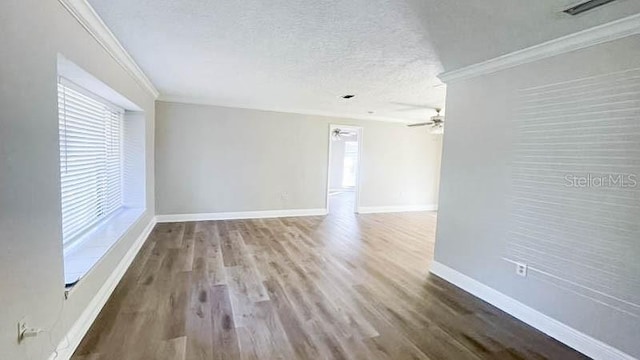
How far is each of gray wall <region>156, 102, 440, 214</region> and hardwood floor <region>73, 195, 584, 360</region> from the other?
61.9 inches

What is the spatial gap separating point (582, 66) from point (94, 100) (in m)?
4.15

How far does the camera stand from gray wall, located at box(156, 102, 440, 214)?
5660 millimetres

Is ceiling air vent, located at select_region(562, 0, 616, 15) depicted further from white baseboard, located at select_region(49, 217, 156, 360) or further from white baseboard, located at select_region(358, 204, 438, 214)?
white baseboard, located at select_region(358, 204, 438, 214)

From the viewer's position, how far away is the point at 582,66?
88.7 inches

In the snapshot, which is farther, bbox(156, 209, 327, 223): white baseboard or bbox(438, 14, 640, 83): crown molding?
bbox(156, 209, 327, 223): white baseboard

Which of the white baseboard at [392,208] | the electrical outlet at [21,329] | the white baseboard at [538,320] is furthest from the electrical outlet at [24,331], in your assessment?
the white baseboard at [392,208]

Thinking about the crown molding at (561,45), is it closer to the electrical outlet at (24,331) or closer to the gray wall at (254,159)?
the electrical outlet at (24,331)

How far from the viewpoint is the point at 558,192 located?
2.41 m

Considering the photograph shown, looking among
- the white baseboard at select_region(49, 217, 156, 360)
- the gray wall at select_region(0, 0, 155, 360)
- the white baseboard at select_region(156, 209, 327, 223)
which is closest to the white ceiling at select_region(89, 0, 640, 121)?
the gray wall at select_region(0, 0, 155, 360)

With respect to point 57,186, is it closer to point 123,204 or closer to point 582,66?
point 123,204

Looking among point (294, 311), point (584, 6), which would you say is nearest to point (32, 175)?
point (294, 311)

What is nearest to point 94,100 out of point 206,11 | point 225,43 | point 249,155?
point 225,43

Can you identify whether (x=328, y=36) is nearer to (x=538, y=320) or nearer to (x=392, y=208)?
(x=538, y=320)

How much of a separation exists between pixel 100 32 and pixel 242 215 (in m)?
4.25
